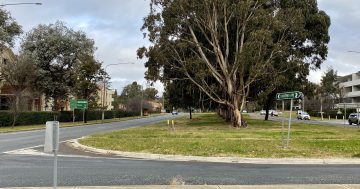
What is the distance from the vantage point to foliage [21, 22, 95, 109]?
2756 inches

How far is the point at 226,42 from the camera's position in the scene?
1690 inches

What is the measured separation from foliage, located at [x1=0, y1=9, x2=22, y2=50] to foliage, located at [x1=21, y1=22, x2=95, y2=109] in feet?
23.3

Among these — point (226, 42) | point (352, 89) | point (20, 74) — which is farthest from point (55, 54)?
point (352, 89)

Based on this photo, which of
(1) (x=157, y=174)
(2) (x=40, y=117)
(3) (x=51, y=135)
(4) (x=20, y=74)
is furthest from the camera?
(2) (x=40, y=117)

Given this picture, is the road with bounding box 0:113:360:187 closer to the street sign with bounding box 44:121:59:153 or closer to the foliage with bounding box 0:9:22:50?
the street sign with bounding box 44:121:59:153

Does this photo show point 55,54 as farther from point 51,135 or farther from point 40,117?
point 51,135

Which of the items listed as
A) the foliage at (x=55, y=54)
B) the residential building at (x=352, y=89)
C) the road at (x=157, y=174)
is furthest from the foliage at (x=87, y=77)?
the residential building at (x=352, y=89)

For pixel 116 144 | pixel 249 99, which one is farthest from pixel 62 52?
pixel 116 144

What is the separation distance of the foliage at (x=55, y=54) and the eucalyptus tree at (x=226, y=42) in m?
26.9

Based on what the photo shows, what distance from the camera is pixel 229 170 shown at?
45.4ft

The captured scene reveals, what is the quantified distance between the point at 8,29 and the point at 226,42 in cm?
3136

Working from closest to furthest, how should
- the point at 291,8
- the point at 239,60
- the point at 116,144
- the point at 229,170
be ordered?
the point at 229,170 → the point at 116,144 → the point at 239,60 → the point at 291,8

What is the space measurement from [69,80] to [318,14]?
1521 inches

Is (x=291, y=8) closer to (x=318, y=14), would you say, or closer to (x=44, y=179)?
(x=318, y=14)
